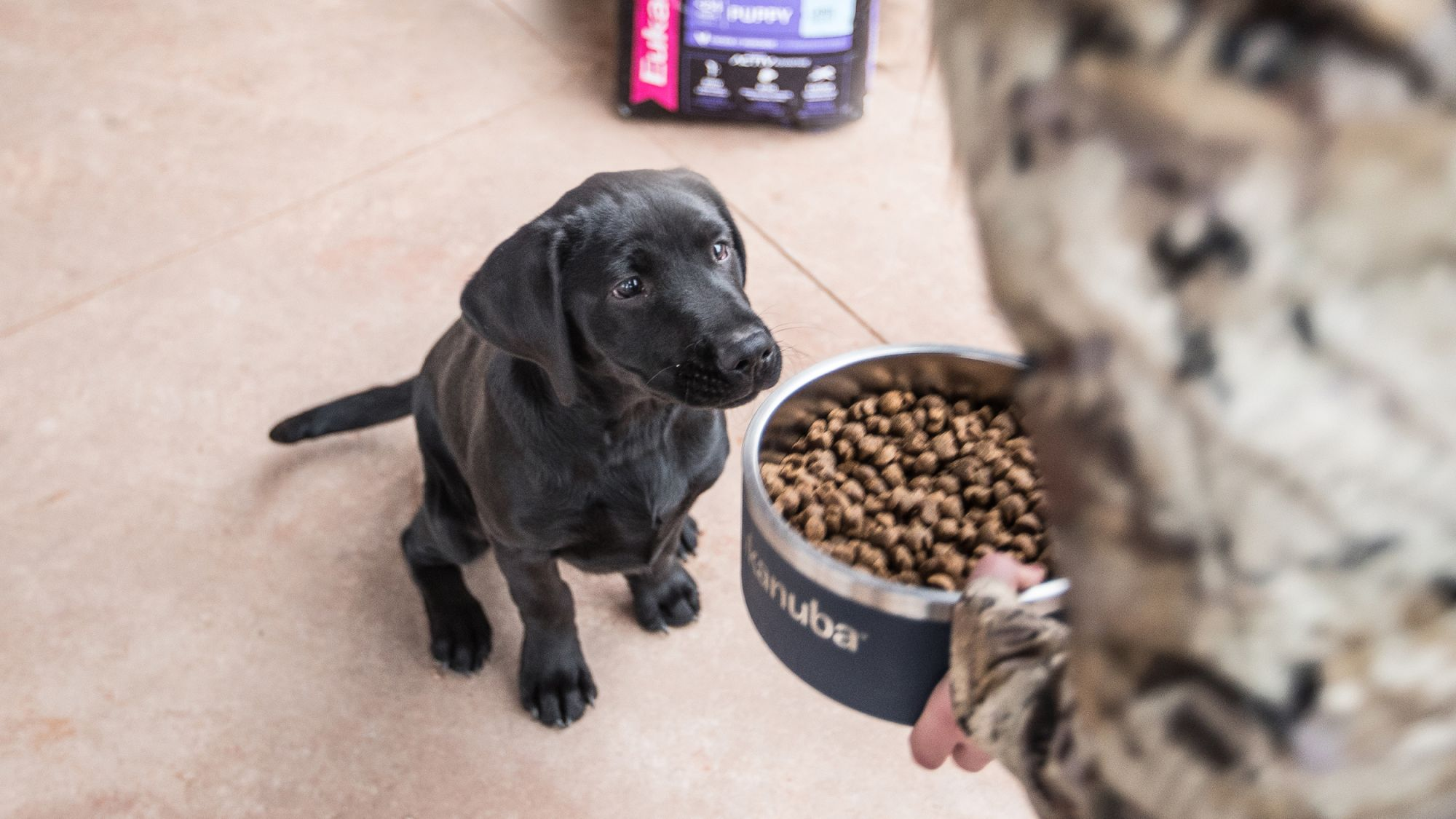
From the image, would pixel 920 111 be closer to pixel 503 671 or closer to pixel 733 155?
pixel 733 155

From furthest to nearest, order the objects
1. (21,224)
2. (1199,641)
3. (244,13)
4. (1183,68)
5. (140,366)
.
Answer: (244,13), (21,224), (140,366), (1199,641), (1183,68)

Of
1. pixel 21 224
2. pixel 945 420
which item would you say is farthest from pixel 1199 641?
pixel 21 224

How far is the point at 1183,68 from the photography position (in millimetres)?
417

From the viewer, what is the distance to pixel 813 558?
4.75 feet

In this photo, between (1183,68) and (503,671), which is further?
(503,671)

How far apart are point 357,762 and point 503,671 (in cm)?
27

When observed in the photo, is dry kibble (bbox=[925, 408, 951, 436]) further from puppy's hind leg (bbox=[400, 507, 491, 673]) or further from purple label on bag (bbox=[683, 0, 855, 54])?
purple label on bag (bbox=[683, 0, 855, 54])

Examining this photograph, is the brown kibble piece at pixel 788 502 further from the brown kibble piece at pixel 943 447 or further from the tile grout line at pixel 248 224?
the tile grout line at pixel 248 224

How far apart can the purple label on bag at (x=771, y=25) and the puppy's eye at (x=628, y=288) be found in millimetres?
1473

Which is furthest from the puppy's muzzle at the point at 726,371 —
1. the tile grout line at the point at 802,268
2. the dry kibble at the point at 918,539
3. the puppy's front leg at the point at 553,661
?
the tile grout line at the point at 802,268

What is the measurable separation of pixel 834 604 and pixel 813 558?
0.21 feet

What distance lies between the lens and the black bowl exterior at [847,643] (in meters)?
1.42

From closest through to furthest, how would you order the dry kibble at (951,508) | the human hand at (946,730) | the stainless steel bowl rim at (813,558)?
the human hand at (946,730) → the stainless steel bowl rim at (813,558) → the dry kibble at (951,508)

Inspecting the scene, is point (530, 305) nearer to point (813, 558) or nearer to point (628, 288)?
point (628, 288)
